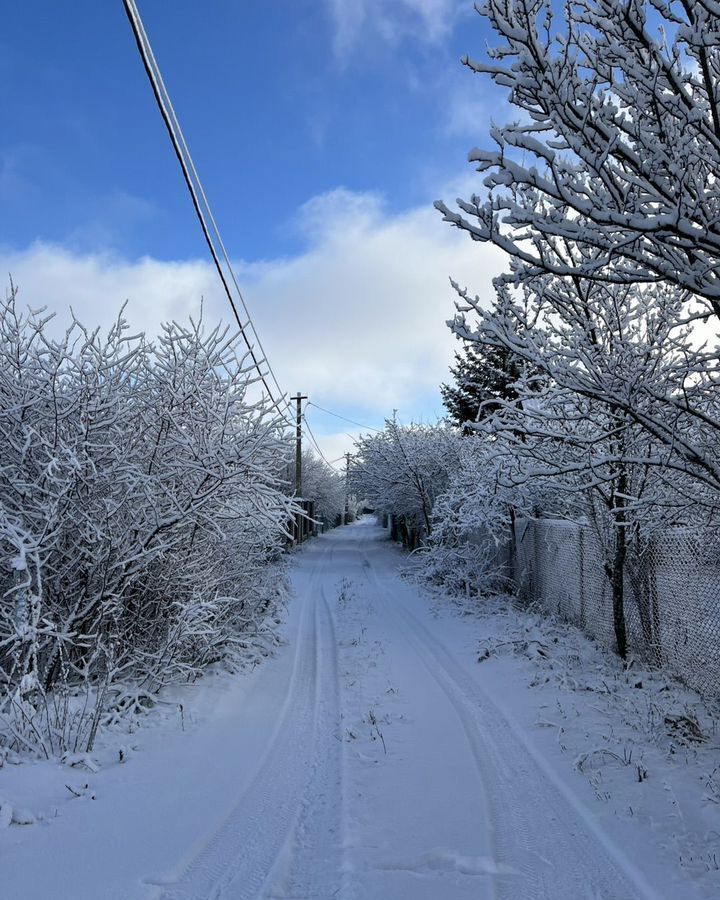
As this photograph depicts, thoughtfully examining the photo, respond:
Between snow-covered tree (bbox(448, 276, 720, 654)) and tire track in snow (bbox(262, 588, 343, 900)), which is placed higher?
snow-covered tree (bbox(448, 276, 720, 654))

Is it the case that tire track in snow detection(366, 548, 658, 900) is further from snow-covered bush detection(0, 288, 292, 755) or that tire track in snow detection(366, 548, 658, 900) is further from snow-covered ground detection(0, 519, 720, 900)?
snow-covered bush detection(0, 288, 292, 755)

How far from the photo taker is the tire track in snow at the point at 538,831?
125 inches

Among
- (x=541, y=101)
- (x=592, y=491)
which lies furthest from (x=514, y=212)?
(x=592, y=491)

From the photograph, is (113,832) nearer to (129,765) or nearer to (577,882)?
(129,765)

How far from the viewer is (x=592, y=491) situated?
8.68 m

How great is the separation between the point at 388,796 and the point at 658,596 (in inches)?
198

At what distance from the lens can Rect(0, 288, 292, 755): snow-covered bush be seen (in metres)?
5.47

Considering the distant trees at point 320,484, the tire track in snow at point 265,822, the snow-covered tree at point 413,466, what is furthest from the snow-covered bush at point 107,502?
the distant trees at point 320,484

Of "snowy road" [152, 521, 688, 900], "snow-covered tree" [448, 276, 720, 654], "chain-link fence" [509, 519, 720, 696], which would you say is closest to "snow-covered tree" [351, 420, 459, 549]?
"chain-link fence" [509, 519, 720, 696]

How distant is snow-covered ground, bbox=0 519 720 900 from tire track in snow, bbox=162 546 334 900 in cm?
1

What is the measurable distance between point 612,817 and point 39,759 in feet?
13.6

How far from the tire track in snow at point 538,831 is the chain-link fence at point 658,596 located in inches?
98.4

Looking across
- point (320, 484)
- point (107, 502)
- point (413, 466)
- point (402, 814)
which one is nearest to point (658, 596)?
point (402, 814)

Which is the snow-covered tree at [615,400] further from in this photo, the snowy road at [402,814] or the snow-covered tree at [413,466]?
the snow-covered tree at [413,466]
